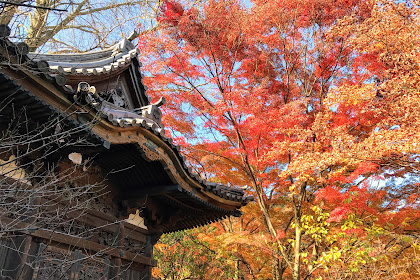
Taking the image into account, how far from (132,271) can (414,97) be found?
7.39 metres

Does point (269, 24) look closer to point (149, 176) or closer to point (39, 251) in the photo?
point (149, 176)

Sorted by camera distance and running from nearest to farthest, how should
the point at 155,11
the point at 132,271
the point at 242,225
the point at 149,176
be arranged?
the point at 149,176 < the point at 132,271 < the point at 155,11 < the point at 242,225

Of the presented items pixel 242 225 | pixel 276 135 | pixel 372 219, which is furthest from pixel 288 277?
pixel 276 135

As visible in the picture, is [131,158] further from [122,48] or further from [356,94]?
[356,94]

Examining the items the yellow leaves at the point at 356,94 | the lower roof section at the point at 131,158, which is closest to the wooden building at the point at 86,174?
the lower roof section at the point at 131,158

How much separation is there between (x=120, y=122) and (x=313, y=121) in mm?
8017

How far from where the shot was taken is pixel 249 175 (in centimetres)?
1109

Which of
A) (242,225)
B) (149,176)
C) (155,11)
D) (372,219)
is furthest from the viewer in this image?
(242,225)

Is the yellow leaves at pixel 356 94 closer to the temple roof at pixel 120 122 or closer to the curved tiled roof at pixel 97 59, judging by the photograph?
the temple roof at pixel 120 122

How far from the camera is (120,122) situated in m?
4.96

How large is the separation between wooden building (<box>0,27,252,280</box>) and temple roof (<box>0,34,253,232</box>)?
2 centimetres

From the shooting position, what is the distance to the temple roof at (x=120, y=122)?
3914 millimetres

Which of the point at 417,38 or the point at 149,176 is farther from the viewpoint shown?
the point at 417,38

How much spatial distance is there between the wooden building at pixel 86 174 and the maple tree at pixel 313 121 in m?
2.65
